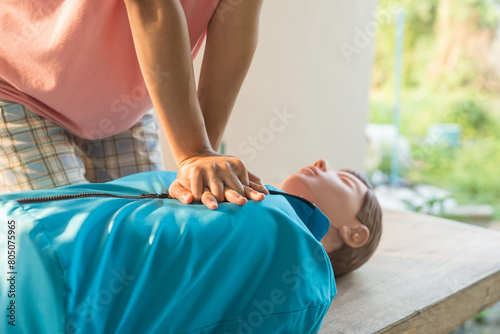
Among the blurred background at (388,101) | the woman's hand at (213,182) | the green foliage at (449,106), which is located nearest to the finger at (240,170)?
the woman's hand at (213,182)

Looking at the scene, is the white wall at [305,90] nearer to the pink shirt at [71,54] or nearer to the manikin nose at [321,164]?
the manikin nose at [321,164]

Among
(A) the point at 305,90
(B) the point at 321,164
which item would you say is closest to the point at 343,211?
A: (B) the point at 321,164

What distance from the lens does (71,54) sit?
1092 mm

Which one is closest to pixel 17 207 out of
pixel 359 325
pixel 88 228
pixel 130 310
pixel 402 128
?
pixel 88 228

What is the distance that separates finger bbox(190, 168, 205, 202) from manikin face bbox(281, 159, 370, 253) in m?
0.51

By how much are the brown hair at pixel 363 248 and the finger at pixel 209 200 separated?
0.58 metres

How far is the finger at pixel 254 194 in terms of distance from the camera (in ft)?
2.95

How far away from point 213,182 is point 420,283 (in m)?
0.80

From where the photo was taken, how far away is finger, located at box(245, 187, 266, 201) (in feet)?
2.95

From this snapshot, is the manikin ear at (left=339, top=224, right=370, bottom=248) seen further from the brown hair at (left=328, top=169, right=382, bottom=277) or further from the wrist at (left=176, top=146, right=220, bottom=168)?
the wrist at (left=176, top=146, right=220, bottom=168)

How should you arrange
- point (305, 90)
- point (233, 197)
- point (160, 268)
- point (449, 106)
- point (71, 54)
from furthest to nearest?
point (449, 106) → point (305, 90) → point (71, 54) → point (233, 197) → point (160, 268)

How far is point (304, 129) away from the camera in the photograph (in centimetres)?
282

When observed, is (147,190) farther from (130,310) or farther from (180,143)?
(130,310)

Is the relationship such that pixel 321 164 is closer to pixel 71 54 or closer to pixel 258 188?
pixel 258 188
